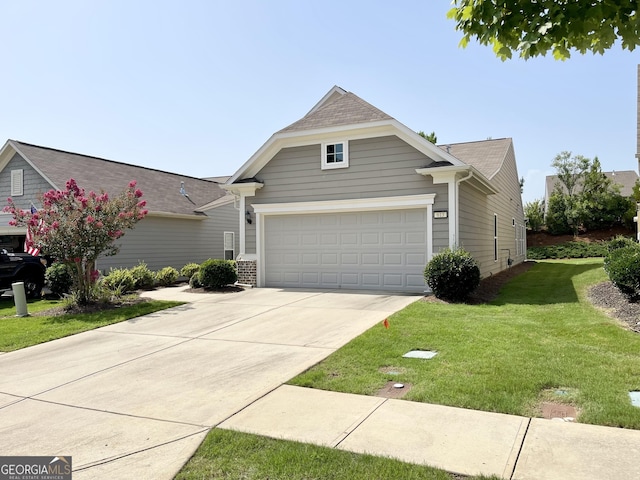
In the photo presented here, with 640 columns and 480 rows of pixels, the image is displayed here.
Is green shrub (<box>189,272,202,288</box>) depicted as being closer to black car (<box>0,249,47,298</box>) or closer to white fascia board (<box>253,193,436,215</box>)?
white fascia board (<box>253,193,436,215</box>)

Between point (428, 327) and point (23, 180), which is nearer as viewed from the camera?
point (428, 327)

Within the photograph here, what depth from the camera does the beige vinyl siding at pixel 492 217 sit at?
44.3ft

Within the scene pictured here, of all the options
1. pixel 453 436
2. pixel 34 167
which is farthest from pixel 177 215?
pixel 453 436

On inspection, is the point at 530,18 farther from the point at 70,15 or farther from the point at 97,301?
the point at 97,301

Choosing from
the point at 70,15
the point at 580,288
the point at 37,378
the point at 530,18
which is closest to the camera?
the point at 530,18

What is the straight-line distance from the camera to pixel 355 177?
13.3m

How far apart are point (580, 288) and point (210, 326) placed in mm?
10380

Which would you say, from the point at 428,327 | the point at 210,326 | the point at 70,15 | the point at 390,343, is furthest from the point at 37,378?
the point at 70,15

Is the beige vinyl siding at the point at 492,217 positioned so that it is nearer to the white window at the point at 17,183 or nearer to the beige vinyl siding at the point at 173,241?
the beige vinyl siding at the point at 173,241

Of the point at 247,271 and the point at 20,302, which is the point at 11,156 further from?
the point at 247,271

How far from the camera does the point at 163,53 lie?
12.3 metres

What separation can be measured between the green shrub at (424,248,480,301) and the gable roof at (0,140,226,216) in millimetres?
11507

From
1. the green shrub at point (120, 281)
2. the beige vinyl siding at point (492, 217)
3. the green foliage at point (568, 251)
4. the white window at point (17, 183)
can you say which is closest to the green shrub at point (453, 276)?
the beige vinyl siding at point (492, 217)

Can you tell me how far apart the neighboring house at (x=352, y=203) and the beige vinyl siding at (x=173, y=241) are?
504 centimetres
